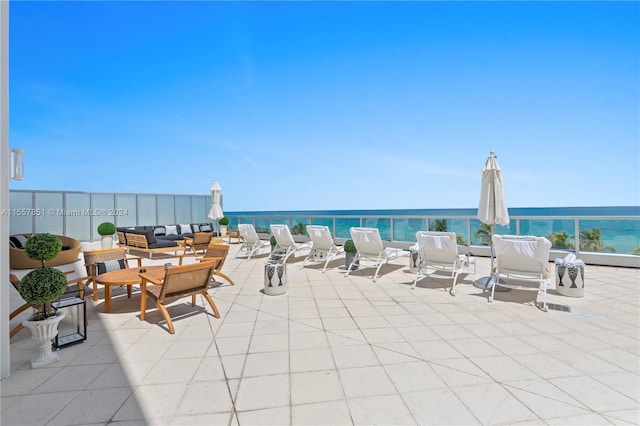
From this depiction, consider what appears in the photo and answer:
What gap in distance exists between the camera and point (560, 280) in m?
4.25

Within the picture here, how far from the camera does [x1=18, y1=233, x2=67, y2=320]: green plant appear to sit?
2.26m

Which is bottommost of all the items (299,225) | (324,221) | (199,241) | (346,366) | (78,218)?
(346,366)

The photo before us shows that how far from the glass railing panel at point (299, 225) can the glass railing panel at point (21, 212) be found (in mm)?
8411

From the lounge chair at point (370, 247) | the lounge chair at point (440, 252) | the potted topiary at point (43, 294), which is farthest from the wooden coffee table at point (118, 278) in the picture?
the lounge chair at point (440, 252)

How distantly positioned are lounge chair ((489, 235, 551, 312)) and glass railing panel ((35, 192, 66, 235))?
42.0 feet

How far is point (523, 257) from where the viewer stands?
4004mm

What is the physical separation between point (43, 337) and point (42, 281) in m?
0.49

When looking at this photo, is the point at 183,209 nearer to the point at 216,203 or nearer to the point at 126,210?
the point at 216,203

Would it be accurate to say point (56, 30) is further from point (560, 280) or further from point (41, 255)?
point (560, 280)

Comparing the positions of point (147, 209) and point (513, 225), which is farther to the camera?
point (147, 209)

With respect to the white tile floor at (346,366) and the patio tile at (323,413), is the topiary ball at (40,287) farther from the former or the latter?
the patio tile at (323,413)

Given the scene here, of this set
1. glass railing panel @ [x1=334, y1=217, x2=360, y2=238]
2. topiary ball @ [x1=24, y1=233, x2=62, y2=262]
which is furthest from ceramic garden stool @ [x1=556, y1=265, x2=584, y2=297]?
glass railing panel @ [x1=334, y1=217, x2=360, y2=238]

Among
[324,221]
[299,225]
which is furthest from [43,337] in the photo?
[299,225]

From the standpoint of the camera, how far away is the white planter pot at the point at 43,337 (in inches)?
92.2
